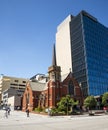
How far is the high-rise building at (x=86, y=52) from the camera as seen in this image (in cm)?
9629

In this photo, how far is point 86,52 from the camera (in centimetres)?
9756

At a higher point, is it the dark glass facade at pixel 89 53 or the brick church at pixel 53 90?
the dark glass facade at pixel 89 53

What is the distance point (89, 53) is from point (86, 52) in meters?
2.13

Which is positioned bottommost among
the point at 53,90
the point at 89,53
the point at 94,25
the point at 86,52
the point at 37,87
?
the point at 53,90

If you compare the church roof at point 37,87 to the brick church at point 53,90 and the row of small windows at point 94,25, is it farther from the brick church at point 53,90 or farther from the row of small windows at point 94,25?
Answer: the row of small windows at point 94,25

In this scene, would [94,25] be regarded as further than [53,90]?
Yes

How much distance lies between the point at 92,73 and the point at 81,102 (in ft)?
106

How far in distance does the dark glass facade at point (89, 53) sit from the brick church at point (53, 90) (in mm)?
26937

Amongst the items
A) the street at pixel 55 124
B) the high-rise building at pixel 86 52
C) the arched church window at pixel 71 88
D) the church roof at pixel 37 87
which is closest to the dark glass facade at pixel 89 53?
the high-rise building at pixel 86 52

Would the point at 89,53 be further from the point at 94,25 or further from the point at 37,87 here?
the point at 37,87

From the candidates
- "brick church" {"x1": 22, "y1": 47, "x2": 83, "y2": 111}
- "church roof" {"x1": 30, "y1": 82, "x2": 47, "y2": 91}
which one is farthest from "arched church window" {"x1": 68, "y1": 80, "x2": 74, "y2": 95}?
"church roof" {"x1": 30, "y1": 82, "x2": 47, "y2": 91}

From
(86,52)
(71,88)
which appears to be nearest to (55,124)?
(71,88)

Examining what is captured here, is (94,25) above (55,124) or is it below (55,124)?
above

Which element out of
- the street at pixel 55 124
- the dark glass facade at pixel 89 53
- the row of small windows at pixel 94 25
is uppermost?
the row of small windows at pixel 94 25
